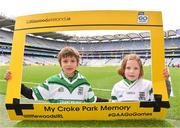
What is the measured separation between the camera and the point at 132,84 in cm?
A: 368

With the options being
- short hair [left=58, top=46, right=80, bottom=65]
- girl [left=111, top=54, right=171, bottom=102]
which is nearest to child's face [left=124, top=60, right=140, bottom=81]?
girl [left=111, top=54, right=171, bottom=102]

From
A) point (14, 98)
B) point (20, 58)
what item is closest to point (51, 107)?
point (14, 98)

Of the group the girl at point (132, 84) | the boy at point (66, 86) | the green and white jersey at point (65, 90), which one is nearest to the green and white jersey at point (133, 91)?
the girl at point (132, 84)

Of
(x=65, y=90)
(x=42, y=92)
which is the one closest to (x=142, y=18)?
(x=65, y=90)

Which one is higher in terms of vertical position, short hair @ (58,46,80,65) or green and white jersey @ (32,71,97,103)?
short hair @ (58,46,80,65)

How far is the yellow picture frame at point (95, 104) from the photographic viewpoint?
359 cm

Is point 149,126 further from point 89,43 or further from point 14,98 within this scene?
point 14,98

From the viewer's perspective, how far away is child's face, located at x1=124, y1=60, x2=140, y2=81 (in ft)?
12.1

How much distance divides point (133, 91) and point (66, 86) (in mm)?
739

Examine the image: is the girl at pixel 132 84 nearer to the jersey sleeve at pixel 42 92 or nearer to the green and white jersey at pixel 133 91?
the green and white jersey at pixel 133 91

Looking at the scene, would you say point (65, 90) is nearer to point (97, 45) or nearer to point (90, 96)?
point (90, 96)

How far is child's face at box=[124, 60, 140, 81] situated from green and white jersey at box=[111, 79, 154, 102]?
0.06 meters

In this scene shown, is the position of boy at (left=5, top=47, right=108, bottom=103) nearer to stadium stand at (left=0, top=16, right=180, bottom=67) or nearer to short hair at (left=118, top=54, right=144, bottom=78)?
stadium stand at (left=0, top=16, right=180, bottom=67)

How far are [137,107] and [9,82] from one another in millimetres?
1440
